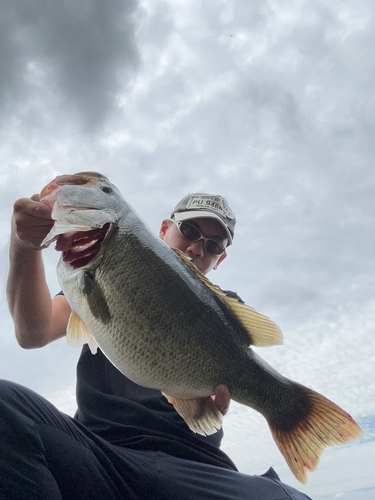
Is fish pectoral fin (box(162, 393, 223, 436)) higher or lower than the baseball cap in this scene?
lower

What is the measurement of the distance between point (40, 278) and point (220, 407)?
5.17ft

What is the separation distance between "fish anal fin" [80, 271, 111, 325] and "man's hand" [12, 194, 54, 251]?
1.23 feet

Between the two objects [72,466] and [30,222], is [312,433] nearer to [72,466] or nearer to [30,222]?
[72,466]

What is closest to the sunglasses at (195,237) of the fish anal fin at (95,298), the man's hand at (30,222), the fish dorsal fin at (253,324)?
the fish dorsal fin at (253,324)

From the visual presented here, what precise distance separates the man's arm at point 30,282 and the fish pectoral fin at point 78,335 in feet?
1.29

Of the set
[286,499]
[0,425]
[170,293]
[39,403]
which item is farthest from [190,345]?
[286,499]

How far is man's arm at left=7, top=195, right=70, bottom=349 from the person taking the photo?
2188 mm

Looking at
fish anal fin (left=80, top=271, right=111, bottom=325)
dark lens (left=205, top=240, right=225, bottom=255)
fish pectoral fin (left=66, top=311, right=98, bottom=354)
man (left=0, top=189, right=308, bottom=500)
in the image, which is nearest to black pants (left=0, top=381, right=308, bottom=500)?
man (left=0, top=189, right=308, bottom=500)

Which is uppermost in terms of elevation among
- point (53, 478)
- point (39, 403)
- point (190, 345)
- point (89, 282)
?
point (89, 282)

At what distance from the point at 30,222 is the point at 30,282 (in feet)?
1.81

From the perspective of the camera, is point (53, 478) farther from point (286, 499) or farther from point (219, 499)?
point (286, 499)

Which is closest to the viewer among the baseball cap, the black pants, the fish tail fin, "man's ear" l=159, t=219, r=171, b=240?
the black pants

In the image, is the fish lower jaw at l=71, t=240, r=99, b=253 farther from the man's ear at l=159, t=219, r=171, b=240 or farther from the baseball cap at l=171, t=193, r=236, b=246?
the man's ear at l=159, t=219, r=171, b=240

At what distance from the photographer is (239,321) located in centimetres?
266
